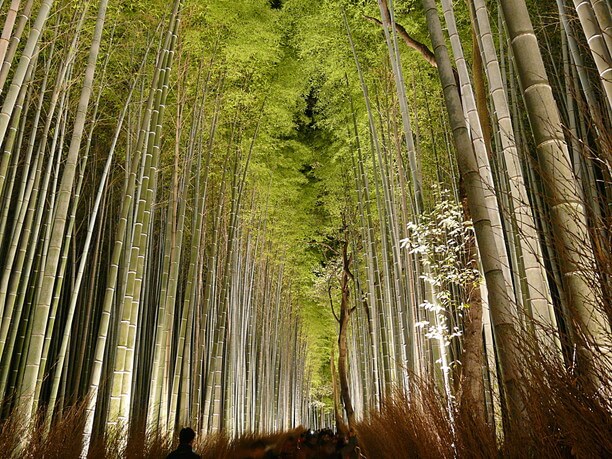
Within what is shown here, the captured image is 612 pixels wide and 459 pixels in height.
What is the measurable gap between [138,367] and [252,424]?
11.8 feet

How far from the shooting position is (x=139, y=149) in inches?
140

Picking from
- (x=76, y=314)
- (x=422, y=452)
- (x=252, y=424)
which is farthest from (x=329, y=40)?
(x=252, y=424)

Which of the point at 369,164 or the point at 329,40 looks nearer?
the point at 329,40

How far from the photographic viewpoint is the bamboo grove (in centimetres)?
164

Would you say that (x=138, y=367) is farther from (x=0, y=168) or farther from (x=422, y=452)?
(x=422, y=452)

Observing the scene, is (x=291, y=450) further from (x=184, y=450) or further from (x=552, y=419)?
(x=552, y=419)

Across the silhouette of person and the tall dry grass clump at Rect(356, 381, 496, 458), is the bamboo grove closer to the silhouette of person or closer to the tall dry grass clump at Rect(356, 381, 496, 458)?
the tall dry grass clump at Rect(356, 381, 496, 458)

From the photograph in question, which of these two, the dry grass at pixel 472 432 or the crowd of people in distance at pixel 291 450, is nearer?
the dry grass at pixel 472 432

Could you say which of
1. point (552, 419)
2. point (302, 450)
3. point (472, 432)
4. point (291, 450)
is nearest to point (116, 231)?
point (291, 450)

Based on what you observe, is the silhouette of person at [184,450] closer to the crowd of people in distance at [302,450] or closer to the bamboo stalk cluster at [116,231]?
the bamboo stalk cluster at [116,231]

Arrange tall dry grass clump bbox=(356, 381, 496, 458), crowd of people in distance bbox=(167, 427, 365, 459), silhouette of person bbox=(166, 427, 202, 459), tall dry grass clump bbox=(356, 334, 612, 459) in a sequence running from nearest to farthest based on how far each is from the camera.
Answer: tall dry grass clump bbox=(356, 334, 612, 459) → tall dry grass clump bbox=(356, 381, 496, 458) → silhouette of person bbox=(166, 427, 202, 459) → crowd of people in distance bbox=(167, 427, 365, 459)

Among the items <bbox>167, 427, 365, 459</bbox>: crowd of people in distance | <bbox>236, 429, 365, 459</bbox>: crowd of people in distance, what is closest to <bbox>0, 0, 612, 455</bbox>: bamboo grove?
<bbox>167, 427, 365, 459</bbox>: crowd of people in distance

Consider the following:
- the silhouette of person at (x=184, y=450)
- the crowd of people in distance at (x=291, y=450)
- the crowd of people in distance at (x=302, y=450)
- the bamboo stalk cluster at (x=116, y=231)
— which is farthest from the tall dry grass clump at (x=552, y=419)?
the crowd of people in distance at (x=302, y=450)

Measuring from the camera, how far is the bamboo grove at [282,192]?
1.64 metres
